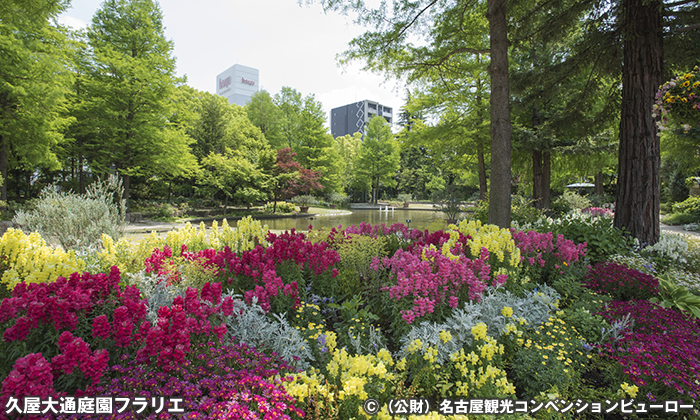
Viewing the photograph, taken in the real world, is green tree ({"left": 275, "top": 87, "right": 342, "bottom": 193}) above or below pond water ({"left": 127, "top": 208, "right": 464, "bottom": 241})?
above

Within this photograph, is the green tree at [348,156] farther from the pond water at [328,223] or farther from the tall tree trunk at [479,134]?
the tall tree trunk at [479,134]

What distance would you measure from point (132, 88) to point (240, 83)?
9328 cm

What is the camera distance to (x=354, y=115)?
69.2 m

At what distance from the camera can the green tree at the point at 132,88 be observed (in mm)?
13750

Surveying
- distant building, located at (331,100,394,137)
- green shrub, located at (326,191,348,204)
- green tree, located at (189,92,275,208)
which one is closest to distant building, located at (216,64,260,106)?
distant building, located at (331,100,394,137)

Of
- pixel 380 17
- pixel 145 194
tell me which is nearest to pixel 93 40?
pixel 145 194

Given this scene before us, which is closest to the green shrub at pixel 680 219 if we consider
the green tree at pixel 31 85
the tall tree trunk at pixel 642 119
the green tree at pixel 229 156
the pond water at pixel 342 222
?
the pond water at pixel 342 222

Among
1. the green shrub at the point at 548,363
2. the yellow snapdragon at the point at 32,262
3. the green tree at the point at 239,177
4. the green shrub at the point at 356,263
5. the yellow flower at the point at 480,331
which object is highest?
the green tree at the point at 239,177

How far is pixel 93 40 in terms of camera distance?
1460 centimetres

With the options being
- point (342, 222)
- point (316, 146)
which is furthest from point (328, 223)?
point (316, 146)

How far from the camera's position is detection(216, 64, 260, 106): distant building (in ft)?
315

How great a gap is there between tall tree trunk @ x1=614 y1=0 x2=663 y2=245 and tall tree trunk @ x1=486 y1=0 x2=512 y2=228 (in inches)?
82.5

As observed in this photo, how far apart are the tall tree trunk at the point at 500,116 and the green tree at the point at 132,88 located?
46.4 feet

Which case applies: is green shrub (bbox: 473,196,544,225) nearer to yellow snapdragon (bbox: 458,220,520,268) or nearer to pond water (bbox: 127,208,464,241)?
pond water (bbox: 127,208,464,241)
